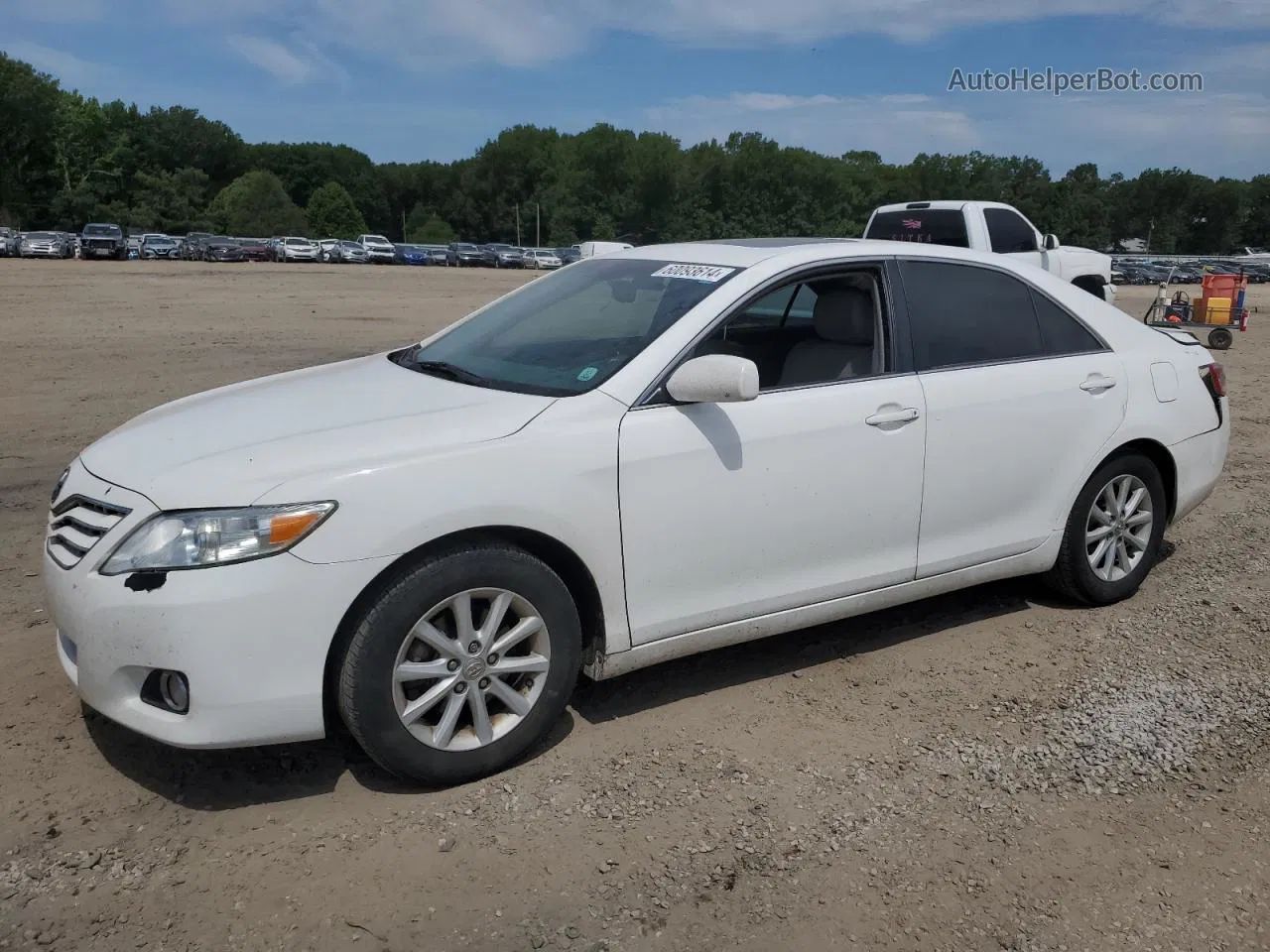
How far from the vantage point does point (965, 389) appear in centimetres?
439

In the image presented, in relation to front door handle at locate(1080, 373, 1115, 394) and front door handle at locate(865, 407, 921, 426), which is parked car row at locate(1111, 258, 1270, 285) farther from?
front door handle at locate(865, 407, 921, 426)

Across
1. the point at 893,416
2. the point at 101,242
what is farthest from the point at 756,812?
the point at 101,242

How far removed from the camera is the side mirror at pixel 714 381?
3541 mm

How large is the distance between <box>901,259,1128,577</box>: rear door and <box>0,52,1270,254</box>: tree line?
3360 inches

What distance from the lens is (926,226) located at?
566 inches

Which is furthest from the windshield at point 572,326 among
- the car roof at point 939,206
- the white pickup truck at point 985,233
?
the car roof at point 939,206

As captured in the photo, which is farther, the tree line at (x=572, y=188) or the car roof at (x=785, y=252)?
the tree line at (x=572, y=188)

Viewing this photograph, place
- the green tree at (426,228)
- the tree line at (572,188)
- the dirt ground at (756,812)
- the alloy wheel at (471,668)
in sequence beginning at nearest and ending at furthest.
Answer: the dirt ground at (756,812) < the alloy wheel at (471,668) < the tree line at (572,188) < the green tree at (426,228)

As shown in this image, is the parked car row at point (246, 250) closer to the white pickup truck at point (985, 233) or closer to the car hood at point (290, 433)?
the white pickup truck at point (985, 233)

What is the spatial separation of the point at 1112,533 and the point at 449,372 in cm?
306

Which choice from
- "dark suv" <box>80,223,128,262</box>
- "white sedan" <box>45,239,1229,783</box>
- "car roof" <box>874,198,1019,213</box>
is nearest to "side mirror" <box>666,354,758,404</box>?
"white sedan" <box>45,239,1229,783</box>

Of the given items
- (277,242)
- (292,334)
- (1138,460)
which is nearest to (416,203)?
(277,242)

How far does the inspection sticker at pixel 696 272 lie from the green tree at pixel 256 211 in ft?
339

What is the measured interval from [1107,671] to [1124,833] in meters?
1.28
